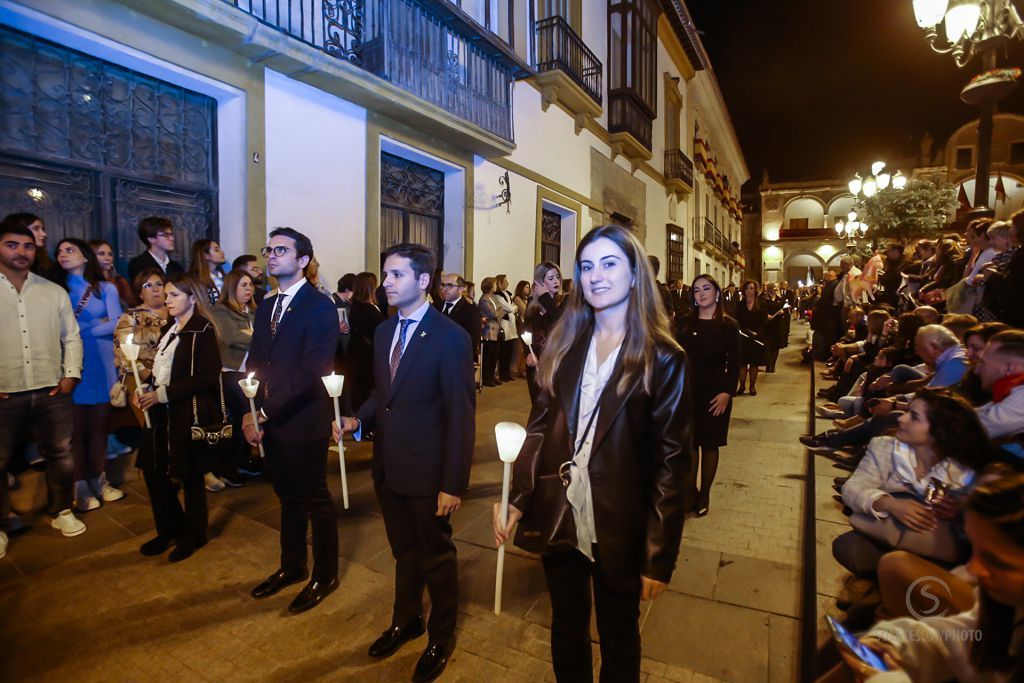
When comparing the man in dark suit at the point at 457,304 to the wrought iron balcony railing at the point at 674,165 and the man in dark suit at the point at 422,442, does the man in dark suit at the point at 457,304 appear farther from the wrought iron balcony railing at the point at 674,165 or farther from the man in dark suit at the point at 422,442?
the wrought iron balcony railing at the point at 674,165

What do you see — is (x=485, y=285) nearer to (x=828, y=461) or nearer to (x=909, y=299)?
(x=828, y=461)

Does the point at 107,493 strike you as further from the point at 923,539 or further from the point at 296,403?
the point at 923,539

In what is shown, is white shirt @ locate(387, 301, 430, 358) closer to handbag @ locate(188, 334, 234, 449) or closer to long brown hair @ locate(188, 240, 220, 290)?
handbag @ locate(188, 334, 234, 449)

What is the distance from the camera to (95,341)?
14.8ft

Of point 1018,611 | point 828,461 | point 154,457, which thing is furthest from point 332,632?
point 828,461

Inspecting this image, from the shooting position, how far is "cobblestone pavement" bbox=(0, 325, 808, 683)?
2.53 meters

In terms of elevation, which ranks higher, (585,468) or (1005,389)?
(1005,389)

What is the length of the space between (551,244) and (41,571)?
11674 millimetres

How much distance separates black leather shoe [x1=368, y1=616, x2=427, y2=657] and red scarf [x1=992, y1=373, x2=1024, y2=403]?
380cm

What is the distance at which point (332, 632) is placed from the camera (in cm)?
279

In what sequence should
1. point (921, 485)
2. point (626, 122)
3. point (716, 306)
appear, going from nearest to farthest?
1. point (921, 485)
2. point (716, 306)
3. point (626, 122)

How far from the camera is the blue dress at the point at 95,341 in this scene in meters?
4.43

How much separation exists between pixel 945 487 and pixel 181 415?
4602 mm

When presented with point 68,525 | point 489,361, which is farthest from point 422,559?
point 489,361
